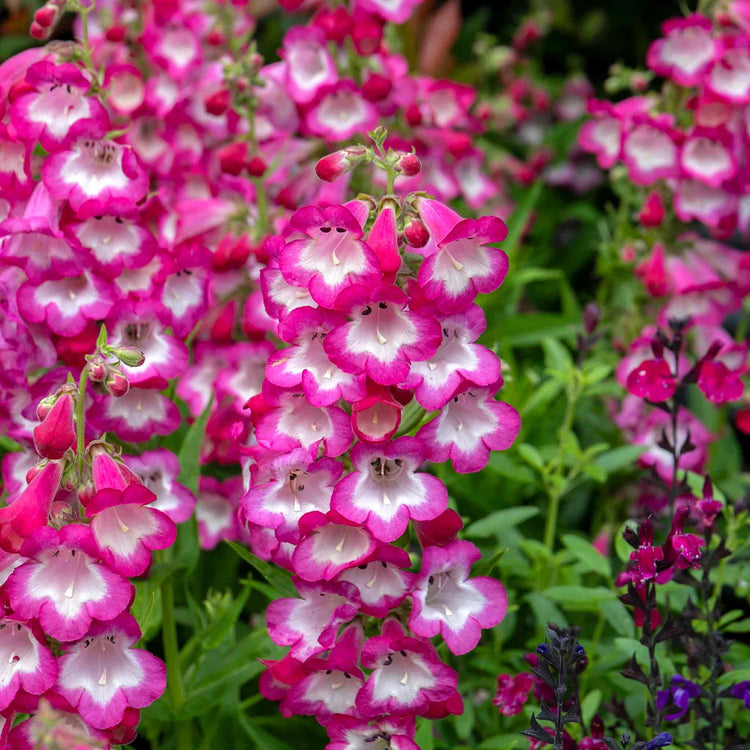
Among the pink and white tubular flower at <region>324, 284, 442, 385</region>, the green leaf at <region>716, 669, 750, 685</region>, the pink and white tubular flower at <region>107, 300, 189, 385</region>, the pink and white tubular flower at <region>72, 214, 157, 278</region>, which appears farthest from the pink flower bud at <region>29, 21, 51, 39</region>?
the green leaf at <region>716, 669, 750, 685</region>

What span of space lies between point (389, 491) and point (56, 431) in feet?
1.17

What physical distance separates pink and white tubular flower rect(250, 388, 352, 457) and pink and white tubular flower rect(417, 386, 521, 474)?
0.30 feet

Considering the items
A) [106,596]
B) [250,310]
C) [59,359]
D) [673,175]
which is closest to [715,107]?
[673,175]

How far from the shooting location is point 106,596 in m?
1.10

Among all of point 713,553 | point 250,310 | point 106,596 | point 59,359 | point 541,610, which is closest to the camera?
point 106,596

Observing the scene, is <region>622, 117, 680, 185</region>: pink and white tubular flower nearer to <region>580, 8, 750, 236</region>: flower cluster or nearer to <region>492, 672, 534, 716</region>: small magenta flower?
<region>580, 8, 750, 236</region>: flower cluster

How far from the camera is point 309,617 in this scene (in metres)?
1.23

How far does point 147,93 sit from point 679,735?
1542 millimetres

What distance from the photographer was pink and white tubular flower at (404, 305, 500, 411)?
Result: 1137 millimetres

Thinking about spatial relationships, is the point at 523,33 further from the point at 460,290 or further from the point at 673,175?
A: the point at 460,290

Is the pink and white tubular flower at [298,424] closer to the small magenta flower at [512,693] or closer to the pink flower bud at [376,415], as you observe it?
the pink flower bud at [376,415]

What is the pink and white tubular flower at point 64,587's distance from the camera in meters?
1.07

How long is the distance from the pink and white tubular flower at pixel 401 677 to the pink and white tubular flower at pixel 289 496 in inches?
6.0

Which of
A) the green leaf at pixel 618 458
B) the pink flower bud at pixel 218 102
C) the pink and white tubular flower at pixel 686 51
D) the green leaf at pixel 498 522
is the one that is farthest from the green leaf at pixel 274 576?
the pink and white tubular flower at pixel 686 51
